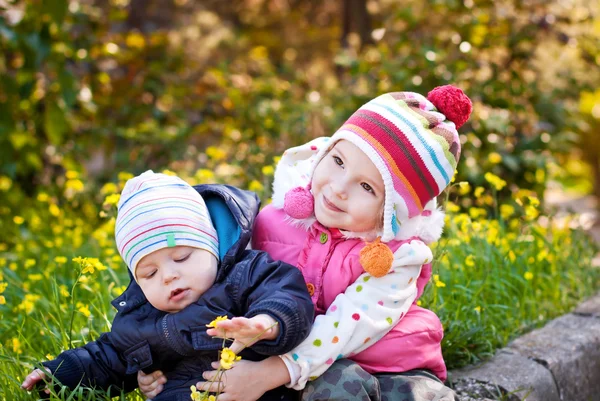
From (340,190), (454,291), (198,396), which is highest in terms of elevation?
(340,190)

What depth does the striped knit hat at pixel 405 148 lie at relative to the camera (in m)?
1.90

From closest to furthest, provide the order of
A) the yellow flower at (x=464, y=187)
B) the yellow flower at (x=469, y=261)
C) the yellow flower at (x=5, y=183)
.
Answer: the yellow flower at (x=464, y=187) < the yellow flower at (x=469, y=261) < the yellow flower at (x=5, y=183)

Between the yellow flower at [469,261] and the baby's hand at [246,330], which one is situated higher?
the baby's hand at [246,330]

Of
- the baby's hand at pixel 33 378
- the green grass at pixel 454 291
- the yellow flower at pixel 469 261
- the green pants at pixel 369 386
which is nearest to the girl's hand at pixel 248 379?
the green pants at pixel 369 386

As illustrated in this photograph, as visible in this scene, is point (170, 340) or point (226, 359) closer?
point (226, 359)

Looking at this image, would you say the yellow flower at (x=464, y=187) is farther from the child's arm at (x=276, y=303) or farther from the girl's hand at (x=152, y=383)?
the girl's hand at (x=152, y=383)

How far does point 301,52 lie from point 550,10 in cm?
444

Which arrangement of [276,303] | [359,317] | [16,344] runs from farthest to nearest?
[16,344] < [359,317] < [276,303]

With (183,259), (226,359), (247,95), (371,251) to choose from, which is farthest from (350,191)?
(247,95)

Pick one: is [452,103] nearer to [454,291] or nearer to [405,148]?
[405,148]

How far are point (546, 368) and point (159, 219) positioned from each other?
1491 millimetres

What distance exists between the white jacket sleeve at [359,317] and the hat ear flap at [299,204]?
25cm

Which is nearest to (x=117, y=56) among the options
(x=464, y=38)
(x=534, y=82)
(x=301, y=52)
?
(x=464, y=38)

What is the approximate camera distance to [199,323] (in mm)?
1847
